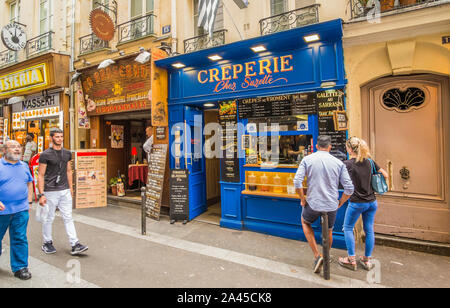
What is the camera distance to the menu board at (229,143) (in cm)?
578

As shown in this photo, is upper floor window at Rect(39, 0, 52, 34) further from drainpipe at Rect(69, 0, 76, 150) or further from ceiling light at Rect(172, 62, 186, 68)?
ceiling light at Rect(172, 62, 186, 68)

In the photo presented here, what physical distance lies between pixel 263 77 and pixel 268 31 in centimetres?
110

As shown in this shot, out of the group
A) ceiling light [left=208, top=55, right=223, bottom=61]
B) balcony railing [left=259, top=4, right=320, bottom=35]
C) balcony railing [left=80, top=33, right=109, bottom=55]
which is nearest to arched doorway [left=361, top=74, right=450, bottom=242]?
balcony railing [left=259, top=4, right=320, bottom=35]

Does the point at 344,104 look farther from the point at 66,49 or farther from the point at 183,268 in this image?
the point at 66,49

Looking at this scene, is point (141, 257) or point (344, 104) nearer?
point (141, 257)

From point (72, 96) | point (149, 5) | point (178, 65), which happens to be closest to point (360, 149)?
point (178, 65)

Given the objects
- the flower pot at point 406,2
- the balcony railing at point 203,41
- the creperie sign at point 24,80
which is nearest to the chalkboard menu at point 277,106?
the balcony railing at point 203,41

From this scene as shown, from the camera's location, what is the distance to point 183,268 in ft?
12.7

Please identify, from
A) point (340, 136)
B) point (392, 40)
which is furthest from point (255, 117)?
point (392, 40)

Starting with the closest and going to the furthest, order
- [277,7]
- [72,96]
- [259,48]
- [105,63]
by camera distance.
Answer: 1. [259,48]
2. [277,7]
3. [105,63]
4. [72,96]

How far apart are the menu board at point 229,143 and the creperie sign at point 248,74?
0.46 metres

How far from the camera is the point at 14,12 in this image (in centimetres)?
1124

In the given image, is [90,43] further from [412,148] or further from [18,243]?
[412,148]

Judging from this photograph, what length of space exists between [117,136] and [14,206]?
586 cm
